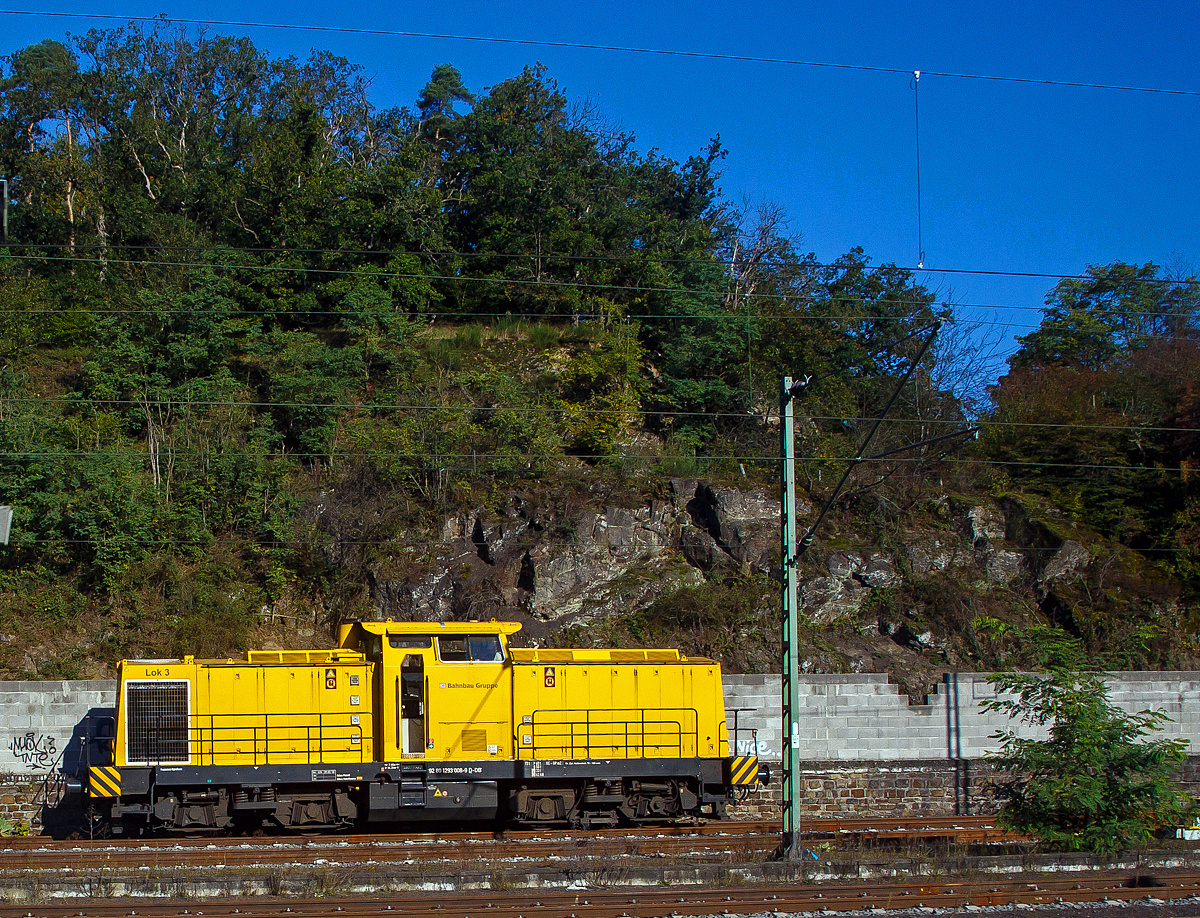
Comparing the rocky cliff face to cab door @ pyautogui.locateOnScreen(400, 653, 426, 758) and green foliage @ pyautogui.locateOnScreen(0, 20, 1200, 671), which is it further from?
cab door @ pyautogui.locateOnScreen(400, 653, 426, 758)

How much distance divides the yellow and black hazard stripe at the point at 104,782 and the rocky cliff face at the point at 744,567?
1124 centimetres

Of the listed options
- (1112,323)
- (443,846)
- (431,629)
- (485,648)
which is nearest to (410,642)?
(431,629)

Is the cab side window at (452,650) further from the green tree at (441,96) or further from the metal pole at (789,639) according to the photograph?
the green tree at (441,96)

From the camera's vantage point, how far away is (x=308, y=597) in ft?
87.3

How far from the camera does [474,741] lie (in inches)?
604

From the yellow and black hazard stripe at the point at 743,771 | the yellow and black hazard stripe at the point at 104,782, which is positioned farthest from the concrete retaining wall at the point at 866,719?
the yellow and black hazard stripe at the point at 104,782

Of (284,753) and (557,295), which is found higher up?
(557,295)

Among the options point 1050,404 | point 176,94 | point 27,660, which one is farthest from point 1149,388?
point 176,94

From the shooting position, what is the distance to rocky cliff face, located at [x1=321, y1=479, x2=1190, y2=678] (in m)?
25.8

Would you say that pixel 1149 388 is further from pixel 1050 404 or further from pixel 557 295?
pixel 557 295

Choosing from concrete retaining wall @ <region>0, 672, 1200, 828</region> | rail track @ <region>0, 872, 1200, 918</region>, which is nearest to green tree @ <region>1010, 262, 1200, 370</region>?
concrete retaining wall @ <region>0, 672, 1200, 828</region>

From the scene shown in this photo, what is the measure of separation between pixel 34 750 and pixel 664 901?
12.5 meters

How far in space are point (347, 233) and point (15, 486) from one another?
670 inches

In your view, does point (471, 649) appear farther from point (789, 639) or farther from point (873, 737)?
point (873, 737)
